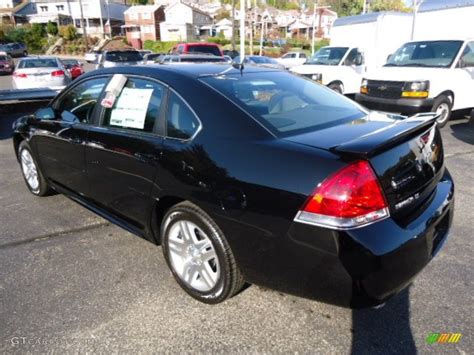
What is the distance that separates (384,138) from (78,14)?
80.9m

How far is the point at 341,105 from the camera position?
311 cm

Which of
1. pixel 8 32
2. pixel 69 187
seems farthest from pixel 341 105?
pixel 8 32

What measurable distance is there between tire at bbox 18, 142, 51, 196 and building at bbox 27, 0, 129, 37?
69441 millimetres

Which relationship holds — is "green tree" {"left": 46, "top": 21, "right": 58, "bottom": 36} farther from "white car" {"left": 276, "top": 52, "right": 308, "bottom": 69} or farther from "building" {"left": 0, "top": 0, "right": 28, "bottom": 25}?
"white car" {"left": 276, "top": 52, "right": 308, "bottom": 69}

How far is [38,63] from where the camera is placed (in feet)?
45.8

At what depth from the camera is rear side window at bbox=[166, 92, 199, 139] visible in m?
2.58

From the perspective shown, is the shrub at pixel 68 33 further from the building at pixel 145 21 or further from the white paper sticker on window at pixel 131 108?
the white paper sticker on window at pixel 131 108

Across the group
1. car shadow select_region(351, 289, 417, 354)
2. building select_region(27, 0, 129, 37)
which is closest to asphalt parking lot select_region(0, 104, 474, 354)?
car shadow select_region(351, 289, 417, 354)

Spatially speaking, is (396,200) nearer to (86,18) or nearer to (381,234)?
(381,234)

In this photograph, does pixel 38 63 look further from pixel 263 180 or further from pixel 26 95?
pixel 263 180

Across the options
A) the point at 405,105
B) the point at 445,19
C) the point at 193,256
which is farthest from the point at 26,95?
the point at 445,19

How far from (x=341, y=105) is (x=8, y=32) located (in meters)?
66.1

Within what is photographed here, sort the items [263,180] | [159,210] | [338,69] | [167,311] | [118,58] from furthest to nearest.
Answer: [118,58]
[338,69]
[159,210]
[167,311]
[263,180]

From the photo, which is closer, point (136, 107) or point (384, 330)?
point (384, 330)
